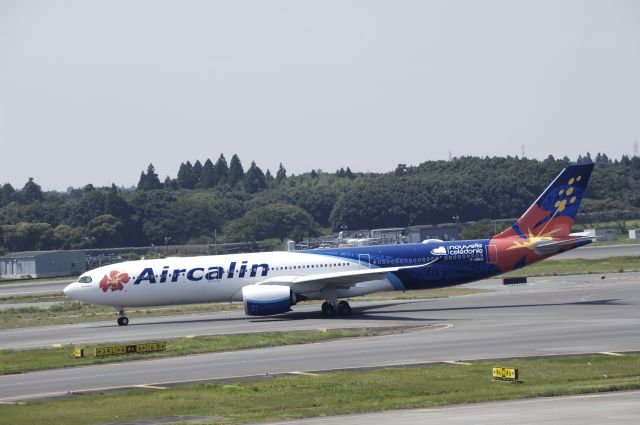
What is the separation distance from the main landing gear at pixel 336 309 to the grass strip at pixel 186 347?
8.25 meters

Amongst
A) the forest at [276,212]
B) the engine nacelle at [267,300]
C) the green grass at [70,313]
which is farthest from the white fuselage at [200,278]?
the forest at [276,212]

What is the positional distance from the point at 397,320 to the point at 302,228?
113458mm

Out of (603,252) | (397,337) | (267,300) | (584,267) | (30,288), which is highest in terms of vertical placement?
(603,252)

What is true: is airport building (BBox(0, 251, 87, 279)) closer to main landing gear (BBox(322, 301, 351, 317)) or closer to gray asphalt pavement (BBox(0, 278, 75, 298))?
gray asphalt pavement (BBox(0, 278, 75, 298))

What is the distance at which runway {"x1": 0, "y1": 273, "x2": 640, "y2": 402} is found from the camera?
3981 cm

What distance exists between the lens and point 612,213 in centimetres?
17475

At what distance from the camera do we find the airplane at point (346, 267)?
6075 centimetres

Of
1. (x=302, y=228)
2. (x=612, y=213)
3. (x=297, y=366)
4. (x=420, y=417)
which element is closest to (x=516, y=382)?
(x=420, y=417)

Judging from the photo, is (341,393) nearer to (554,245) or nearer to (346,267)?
(346,267)

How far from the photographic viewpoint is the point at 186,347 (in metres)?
47.4

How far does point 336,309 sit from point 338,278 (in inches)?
91.7

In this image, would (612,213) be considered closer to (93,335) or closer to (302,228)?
(302,228)

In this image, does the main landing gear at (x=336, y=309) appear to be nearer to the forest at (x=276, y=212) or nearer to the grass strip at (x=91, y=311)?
the grass strip at (x=91, y=311)

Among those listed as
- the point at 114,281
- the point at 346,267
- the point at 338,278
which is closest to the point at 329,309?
the point at 338,278
